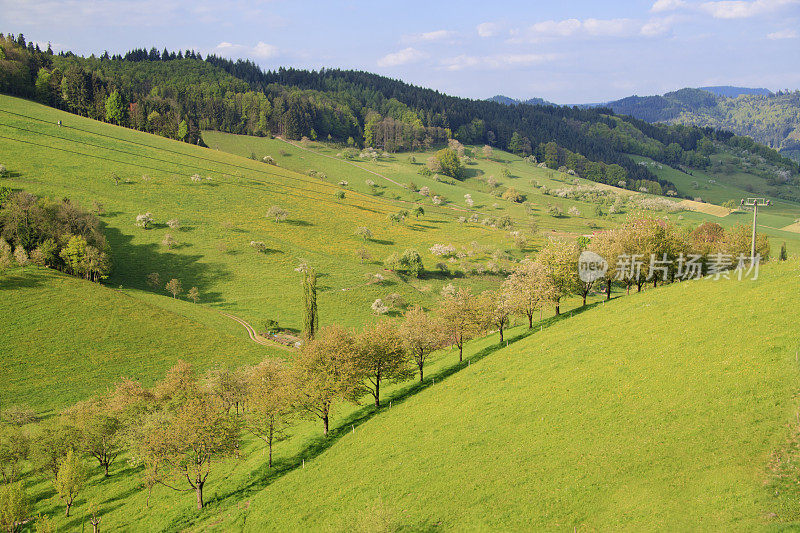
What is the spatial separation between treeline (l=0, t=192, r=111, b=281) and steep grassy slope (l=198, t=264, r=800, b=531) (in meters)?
65.5

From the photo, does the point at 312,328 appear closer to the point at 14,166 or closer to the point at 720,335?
the point at 720,335

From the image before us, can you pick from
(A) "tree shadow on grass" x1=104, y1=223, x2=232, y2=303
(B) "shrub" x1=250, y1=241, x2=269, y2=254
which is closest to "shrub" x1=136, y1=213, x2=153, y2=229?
(A) "tree shadow on grass" x1=104, y1=223, x2=232, y2=303

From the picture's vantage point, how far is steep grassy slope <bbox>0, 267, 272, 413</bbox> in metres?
58.2

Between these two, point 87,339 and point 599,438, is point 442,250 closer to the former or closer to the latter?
point 87,339

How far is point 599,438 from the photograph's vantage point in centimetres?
3039

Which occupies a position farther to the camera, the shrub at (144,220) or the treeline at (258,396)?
A: the shrub at (144,220)

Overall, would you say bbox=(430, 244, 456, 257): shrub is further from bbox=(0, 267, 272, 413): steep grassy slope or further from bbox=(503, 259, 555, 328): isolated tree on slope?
bbox=(0, 267, 272, 413): steep grassy slope

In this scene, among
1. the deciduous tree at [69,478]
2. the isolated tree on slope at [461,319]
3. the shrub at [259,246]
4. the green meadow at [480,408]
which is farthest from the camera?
the shrub at [259,246]

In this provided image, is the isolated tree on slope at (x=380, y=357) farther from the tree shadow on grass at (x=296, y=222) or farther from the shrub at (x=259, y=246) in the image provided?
the tree shadow on grass at (x=296, y=222)

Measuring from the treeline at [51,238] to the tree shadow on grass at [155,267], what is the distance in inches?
223

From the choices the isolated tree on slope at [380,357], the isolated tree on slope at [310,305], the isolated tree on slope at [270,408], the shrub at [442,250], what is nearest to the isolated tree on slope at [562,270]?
the isolated tree on slope at [380,357]

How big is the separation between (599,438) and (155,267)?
94.7 metres

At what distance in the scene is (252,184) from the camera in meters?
148

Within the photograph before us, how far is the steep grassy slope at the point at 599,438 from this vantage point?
25031 mm
